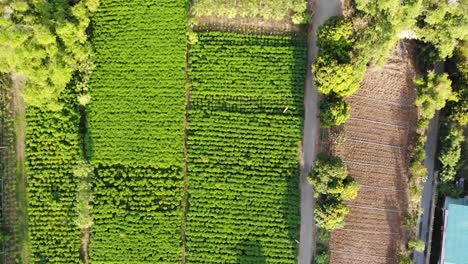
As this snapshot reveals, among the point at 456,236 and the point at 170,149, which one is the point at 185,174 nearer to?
the point at 170,149

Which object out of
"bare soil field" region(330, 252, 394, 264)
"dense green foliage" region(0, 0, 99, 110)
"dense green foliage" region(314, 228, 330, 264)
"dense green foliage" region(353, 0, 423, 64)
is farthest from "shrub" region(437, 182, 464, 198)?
"dense green foliage" region(0, 0, 99, 110)

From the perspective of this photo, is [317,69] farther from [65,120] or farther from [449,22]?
[65,120]

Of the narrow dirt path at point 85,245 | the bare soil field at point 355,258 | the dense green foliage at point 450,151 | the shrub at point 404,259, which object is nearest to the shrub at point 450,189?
the dense green foliage at point 450,151

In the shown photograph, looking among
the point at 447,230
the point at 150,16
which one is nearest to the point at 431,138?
the point at 447,230

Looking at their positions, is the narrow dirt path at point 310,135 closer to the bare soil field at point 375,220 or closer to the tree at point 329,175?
the tree at point 329,175

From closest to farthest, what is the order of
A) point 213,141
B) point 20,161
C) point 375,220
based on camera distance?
point 375,220 → point 213,141 → point 20,161

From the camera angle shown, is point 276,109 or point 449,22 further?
point 276,109

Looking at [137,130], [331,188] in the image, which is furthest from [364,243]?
[137,130]
